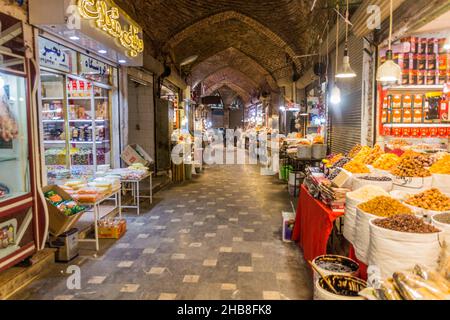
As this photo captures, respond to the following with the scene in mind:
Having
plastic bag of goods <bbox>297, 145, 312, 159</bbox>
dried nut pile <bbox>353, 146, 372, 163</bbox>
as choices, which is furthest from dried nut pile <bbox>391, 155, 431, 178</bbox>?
plastic bag of goods <bbox>297, 145, 312, 159</bbox>

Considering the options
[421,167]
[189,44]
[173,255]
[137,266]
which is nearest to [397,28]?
[421,167]

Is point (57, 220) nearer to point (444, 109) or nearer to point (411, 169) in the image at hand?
point (411, 169)

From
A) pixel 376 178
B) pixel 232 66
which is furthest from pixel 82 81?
pixel 232 66

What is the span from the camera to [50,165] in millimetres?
6133

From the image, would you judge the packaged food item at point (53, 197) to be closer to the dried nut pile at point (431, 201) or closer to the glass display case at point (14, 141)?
the glass display case at point (14, 141)

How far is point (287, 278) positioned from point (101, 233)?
2917 mm

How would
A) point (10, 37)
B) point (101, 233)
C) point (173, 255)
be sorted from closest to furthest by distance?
point (10, 37), point (173, 255), point (101, 233)

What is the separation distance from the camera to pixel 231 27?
13.4 m

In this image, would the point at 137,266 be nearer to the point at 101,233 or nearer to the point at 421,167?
the point at 101,233

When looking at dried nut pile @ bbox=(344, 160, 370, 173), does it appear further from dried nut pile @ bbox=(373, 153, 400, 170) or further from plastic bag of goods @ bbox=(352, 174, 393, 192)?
plastic bag of goods @ bbox=(352, 174, 393, 192)

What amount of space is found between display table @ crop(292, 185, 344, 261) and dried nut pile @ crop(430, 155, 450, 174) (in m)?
1.14

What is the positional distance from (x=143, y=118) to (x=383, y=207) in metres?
8.08

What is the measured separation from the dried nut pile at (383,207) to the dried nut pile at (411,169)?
2.89ft

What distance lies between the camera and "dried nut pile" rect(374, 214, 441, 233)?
2.14 meters
